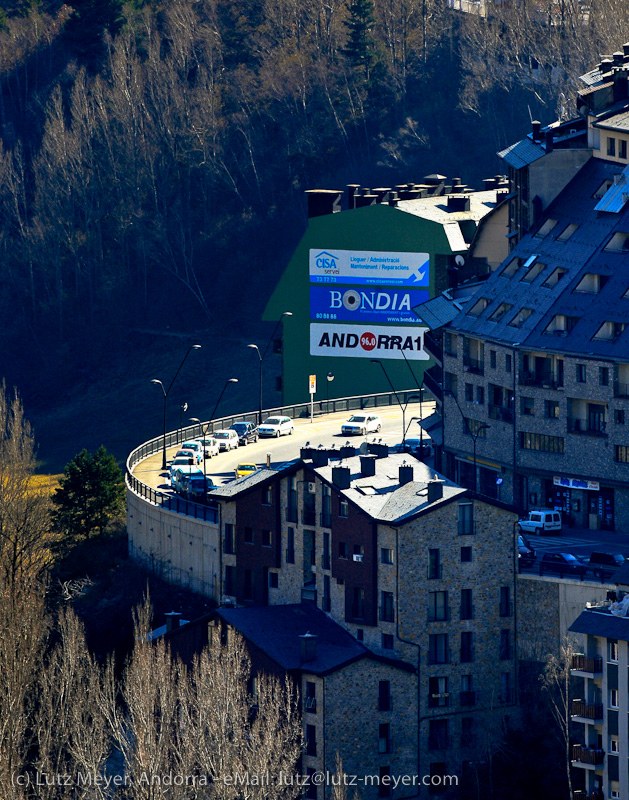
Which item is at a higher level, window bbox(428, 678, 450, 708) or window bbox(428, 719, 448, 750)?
window bbox(428, 678, 450, 708)

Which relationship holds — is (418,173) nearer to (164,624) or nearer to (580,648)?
(164,624)

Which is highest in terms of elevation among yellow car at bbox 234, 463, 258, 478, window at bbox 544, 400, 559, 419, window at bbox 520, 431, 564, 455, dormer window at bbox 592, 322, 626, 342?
dormer window at bbox 592, 322, 626, 342

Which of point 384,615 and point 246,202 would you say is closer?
point 384,615

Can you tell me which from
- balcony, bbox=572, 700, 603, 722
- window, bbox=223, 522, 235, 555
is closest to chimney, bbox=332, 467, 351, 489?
window, bbox=223, 522, 235, 555

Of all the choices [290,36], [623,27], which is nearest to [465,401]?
[623,27]

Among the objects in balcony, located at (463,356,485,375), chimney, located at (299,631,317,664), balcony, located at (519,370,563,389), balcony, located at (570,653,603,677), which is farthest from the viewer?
balcony, located at (463,356,485,375)

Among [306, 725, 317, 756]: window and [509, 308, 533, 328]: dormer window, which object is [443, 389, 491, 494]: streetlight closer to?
[509, 308, 533, 328]: dormer window

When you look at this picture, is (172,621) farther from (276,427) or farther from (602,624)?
(276,427)
